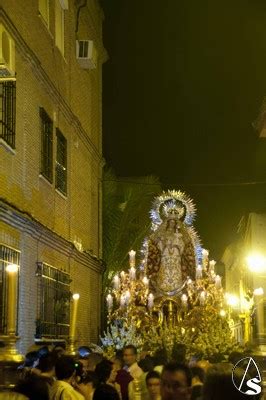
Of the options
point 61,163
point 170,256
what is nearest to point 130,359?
point 61,163

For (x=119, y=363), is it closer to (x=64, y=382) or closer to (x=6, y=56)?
(x=64, y=382)

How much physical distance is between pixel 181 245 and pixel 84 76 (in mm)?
7097

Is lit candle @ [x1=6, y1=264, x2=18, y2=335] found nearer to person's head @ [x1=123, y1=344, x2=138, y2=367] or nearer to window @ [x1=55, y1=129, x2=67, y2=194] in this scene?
person's head @ [x1=123, y1=344, x2=138, y2=367]

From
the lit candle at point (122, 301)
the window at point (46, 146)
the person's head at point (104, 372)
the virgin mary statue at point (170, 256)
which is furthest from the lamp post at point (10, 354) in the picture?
the virgin mary statue at point (170, 256)

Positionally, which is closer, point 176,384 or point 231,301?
point 176,384

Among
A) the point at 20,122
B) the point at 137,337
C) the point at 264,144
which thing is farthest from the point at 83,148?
the point at 264,144

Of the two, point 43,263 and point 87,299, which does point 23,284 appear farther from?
point 87,299

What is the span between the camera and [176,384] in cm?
545

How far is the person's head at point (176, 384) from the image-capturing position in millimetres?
5445

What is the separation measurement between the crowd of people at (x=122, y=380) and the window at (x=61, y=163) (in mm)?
6482

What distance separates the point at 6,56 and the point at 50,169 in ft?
17.5

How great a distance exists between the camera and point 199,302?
24703mm

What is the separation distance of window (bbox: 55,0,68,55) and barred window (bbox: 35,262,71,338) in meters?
5.68

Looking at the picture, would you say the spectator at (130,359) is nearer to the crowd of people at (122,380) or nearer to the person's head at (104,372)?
the crowd of people at (122,380)
